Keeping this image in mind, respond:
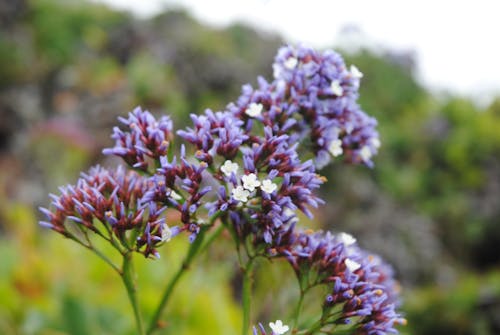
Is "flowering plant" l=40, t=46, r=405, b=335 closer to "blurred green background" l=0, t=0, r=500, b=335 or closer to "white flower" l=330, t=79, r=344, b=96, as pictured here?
"white flower" l=330, t=79, r=344, b=96

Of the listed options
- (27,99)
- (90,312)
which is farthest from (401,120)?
(90,312)

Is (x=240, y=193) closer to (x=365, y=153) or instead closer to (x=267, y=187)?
(x=267, y=187)

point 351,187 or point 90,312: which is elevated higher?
point 351,187

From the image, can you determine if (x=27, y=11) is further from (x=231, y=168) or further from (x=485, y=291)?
(x=231, y=168)

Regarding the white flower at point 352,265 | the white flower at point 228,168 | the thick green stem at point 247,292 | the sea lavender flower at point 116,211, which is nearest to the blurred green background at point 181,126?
the thick green stem at point 247,292

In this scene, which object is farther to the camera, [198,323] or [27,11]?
[27,11]
